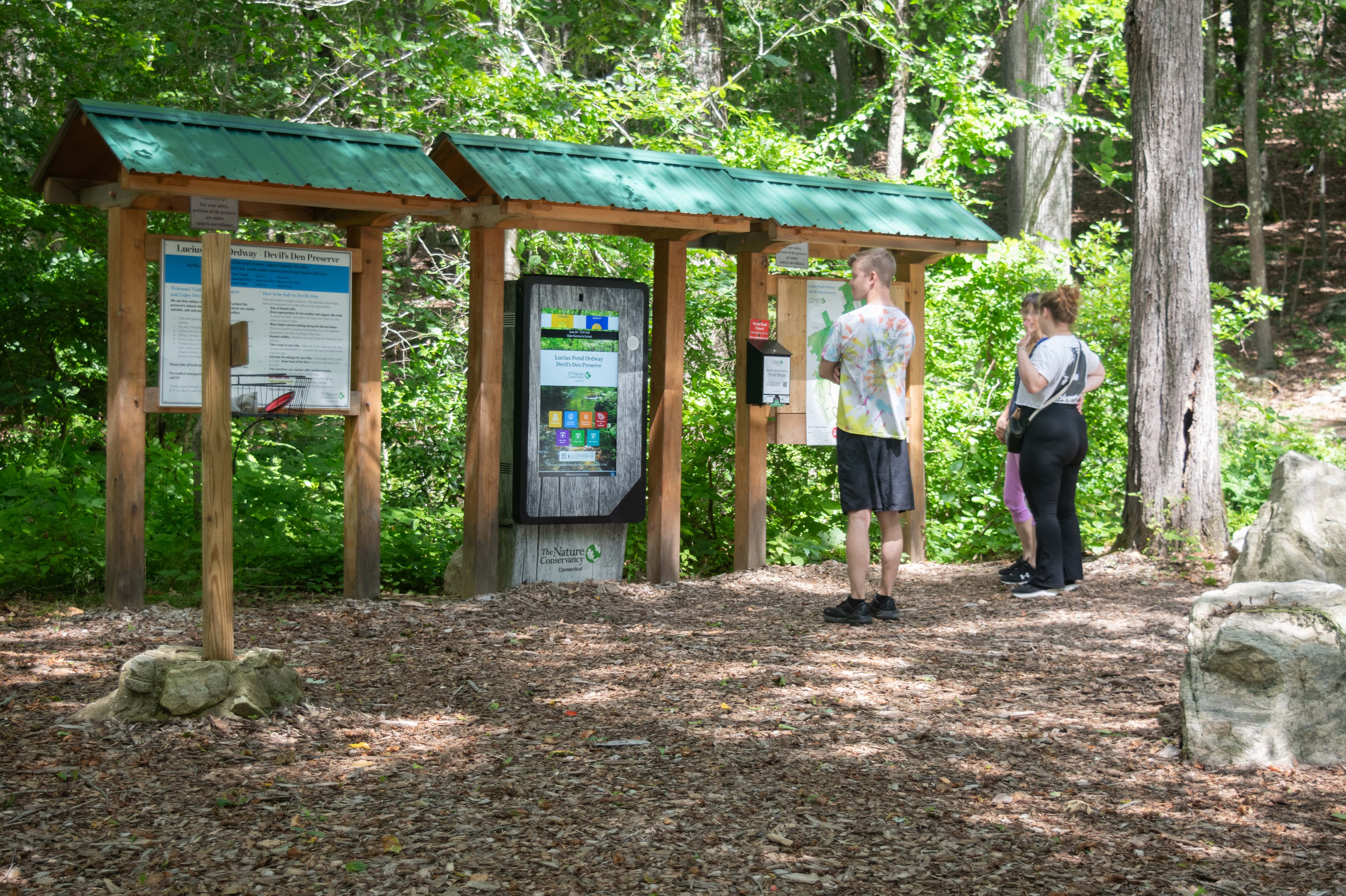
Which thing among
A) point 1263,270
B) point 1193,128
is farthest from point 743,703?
point 1263,270

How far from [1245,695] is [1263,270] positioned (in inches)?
757

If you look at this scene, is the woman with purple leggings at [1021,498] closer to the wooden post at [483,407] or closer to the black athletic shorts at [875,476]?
the black athletic shorts at [875,476]

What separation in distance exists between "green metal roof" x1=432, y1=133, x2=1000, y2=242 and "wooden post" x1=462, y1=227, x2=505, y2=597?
47 cm

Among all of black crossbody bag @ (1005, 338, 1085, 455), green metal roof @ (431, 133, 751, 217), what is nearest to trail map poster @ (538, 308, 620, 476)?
green metal roof @ (431, 133, 751, 217)

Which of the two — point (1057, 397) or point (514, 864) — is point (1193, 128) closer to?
point (1057, 397)

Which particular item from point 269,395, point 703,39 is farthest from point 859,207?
point 703,39

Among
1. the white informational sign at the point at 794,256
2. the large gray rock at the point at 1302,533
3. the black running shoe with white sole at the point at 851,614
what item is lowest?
the black running shoe with white sole at the point at 851,614

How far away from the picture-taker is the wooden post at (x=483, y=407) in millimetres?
6434

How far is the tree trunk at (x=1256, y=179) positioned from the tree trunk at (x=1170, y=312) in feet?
45.4

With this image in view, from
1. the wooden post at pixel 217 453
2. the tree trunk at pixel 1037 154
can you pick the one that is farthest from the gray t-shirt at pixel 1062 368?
the tree trunk at pixel 1037 154

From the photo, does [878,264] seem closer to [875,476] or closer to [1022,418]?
[875,476]

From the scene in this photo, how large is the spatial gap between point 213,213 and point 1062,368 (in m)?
4.61

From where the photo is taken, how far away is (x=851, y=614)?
5.91m

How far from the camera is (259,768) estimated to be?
3533 millimetres
